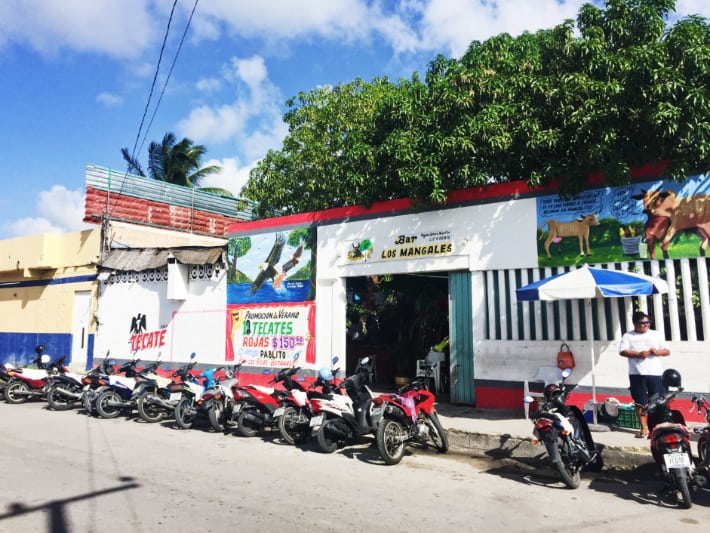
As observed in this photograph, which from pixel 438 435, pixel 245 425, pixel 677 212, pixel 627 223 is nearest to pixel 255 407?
pixel 245 425

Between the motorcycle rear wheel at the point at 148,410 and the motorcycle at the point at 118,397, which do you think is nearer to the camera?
the motorcycle rear wheel at the point at 148,410

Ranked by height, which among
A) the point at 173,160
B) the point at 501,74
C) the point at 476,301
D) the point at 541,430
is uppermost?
the point at 173,160

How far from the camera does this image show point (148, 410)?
33.6 feet

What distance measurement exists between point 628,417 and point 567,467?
290 centimetres

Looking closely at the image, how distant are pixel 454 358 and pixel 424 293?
2.72 m

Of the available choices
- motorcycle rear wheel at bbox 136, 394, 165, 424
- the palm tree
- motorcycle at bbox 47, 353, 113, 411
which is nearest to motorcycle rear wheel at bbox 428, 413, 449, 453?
motorcycle rear wheel at bbox 136, 394, 165, 424

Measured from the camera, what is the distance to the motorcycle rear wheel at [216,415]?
912 cm

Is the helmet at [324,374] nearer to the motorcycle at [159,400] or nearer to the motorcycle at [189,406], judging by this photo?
the motorcycle at [189,406]

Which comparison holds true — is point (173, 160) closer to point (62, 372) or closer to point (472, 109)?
point (62, 372)

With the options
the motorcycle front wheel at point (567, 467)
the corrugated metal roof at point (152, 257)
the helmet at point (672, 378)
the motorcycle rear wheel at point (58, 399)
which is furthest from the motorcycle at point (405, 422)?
the corrugated metal roof at point (152, 257)

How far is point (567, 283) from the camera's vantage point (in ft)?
25.7

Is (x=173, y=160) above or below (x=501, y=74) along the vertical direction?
above

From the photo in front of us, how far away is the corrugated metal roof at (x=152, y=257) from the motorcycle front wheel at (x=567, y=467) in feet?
33.8

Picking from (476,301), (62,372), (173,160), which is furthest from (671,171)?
(173,160)
